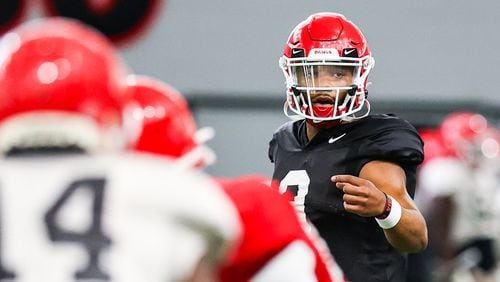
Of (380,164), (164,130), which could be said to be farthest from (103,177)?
(380,164)

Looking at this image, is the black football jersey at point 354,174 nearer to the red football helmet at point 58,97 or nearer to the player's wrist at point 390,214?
the player's wrist at point 390,214

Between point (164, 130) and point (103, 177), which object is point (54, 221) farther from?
point (164, 130)

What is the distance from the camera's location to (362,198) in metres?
2.96

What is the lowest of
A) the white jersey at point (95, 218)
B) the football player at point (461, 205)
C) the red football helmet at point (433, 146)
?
the football player at point (461, 205)

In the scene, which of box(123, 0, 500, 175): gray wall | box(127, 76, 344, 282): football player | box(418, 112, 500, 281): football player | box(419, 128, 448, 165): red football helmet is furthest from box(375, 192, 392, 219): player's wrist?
box(123, 0, 500, 175): gray wall

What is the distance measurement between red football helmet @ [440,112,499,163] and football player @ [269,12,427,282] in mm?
4144

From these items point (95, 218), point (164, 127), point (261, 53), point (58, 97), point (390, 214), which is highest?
point (58, 97)

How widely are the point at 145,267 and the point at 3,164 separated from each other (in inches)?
9.9

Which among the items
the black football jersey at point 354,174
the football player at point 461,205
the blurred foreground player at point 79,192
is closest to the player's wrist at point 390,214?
the black football jersey at point 354,174

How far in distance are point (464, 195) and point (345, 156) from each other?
4.06m

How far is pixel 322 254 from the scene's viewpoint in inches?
91.0

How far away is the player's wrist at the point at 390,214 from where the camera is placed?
3010 mm

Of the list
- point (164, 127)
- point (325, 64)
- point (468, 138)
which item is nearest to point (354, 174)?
point (325, 64)

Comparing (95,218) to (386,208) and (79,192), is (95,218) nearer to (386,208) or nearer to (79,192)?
(79,192)
